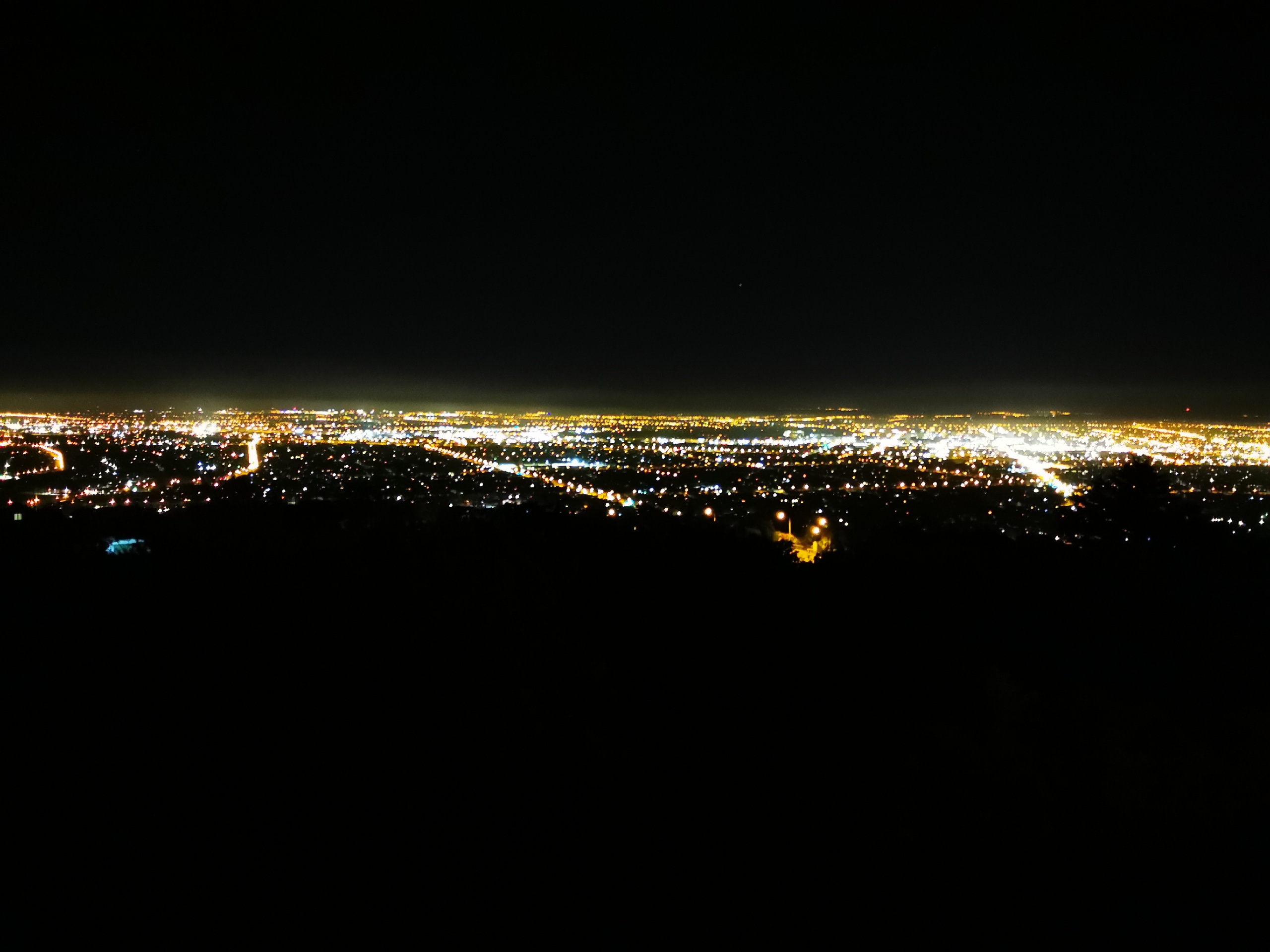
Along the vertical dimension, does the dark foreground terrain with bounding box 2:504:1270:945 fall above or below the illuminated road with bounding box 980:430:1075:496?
above

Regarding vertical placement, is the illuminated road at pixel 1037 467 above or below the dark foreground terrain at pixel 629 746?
below

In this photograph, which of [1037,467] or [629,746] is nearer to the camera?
[629,746]

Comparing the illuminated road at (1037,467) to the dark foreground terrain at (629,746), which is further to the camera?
the illuminated road at (1037,467)

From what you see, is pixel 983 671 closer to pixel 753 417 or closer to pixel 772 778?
pixel 772 778

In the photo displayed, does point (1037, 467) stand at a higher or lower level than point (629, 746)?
lower

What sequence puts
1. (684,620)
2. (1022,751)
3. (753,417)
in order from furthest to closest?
(753,417), (684,620), (1022,751)

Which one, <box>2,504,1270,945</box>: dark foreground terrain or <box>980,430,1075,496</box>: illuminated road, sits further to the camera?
<box>980,430,1075,496</box>: illuminated road

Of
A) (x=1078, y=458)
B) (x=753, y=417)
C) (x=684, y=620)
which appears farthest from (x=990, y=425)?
(x=684, y=620)

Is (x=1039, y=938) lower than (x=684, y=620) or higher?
lower
